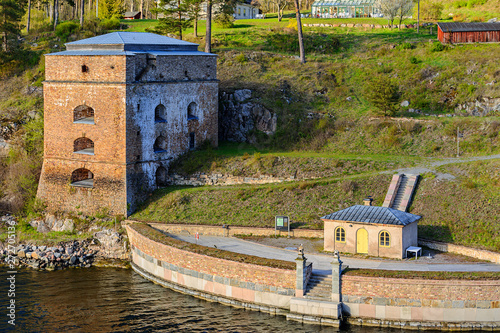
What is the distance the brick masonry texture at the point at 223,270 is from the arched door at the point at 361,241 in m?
4.89

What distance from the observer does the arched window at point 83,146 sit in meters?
44.8

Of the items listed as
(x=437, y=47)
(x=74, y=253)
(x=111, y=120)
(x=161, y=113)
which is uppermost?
(x=437, y=47)

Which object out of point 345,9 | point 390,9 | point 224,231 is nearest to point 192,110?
point 224,231

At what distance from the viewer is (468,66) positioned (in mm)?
54438

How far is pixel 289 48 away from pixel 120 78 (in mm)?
24786

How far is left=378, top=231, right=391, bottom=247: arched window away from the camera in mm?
34562

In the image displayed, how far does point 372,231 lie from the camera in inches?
1369

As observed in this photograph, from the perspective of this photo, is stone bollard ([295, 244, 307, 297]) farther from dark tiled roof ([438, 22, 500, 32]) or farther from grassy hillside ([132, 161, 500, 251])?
dark tiled roof ([438, 22, 500, 32])

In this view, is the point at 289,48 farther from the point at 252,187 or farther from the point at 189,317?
the point at 189,317

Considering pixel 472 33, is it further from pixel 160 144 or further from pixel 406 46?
pixel 160 144

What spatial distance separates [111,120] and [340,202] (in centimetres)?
1541

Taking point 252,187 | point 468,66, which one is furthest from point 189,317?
point 468,66

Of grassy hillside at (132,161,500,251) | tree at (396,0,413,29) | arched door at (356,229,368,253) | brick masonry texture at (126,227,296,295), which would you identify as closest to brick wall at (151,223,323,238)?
grassy hillside at (132,161,500,251)

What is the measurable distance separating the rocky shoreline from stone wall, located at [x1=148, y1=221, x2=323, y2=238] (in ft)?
9.15
